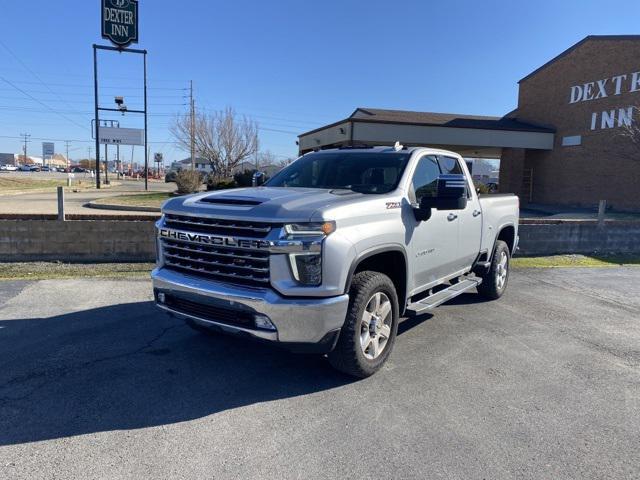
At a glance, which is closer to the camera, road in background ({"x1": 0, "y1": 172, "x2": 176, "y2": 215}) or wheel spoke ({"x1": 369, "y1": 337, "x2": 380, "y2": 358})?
wheel spoke ({"x1": 369, "y1": 337, "x2": 380, "y2": 358})

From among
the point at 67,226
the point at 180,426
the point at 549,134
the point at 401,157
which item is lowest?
the point at 180,426

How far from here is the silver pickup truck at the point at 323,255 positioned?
351 centimetres

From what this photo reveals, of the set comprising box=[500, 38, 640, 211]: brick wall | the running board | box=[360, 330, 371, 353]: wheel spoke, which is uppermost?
box=[500, 38, 640, 211]: brick wall

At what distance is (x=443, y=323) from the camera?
228 inches

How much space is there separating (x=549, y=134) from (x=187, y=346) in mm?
27885

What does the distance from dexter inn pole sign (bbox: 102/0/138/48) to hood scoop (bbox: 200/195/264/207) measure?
33364 mm

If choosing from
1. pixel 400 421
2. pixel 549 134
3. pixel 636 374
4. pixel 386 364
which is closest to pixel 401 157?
pixel 386 364

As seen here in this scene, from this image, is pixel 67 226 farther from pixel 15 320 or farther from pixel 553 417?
pixel 553 417

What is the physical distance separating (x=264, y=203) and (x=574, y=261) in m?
9.21

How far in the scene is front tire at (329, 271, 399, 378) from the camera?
383 centimetres

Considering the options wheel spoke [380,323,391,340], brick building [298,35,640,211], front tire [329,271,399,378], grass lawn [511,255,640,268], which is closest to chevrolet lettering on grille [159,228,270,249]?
front tire [329,271,399,378]

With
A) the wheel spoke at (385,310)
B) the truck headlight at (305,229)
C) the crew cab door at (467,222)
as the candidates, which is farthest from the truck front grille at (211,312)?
the crew cab door at (467,222)

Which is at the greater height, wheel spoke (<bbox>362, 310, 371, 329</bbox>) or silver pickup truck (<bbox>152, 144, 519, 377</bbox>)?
silver pickup truck (<bbox>152, 144, 519, 377</bbox>)

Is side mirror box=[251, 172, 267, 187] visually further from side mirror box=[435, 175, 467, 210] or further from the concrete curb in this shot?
the concrete curb
